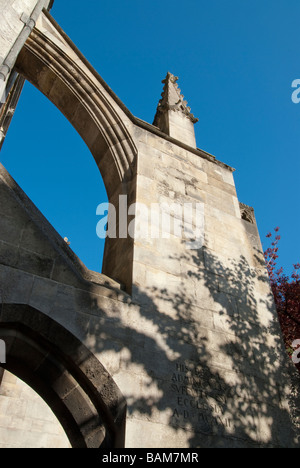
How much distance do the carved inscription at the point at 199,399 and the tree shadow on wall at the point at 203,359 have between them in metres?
0.01

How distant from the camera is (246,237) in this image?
6.64 meters

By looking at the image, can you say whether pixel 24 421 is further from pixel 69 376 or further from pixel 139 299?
pixel 139 299

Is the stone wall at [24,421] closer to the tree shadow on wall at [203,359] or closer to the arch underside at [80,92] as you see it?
the arch underside at [80,92]

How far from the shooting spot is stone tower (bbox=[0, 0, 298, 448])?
3740 mm

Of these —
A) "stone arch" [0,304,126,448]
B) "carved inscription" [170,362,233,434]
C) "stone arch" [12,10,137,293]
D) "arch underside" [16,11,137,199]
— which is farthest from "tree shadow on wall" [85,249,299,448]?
"arch underside" [16,11,137,199]

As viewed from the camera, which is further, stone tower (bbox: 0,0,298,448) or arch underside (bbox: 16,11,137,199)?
arch underside (bbox: 16,11,137,199)

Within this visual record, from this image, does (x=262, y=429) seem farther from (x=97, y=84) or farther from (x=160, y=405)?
(x=97, y=84)

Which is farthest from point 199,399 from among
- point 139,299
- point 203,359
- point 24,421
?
point 24,421

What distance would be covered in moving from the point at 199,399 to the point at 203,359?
1.66ft

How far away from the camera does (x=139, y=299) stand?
455 cm

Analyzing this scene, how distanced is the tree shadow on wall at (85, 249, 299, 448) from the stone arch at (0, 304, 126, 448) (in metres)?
0.17

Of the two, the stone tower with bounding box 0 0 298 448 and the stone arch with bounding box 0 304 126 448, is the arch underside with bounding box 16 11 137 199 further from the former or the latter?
the stone arch with bounding box 0 304 126 448

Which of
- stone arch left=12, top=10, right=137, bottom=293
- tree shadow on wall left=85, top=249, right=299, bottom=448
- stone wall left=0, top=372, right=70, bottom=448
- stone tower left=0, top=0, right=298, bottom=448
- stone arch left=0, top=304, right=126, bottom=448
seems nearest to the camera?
stone arch left=0, top=304, right=126, bottom=448
